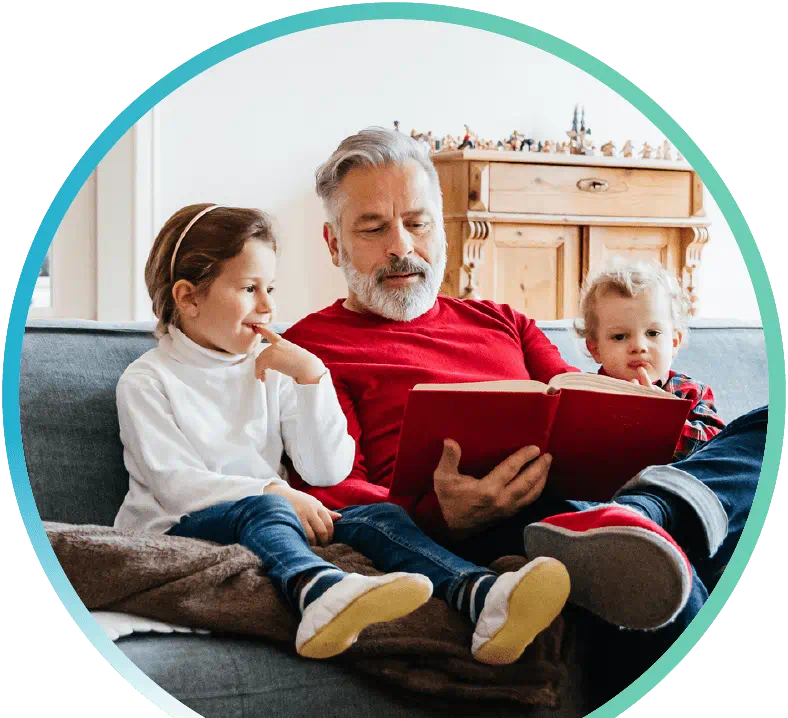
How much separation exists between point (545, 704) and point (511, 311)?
2.21ft

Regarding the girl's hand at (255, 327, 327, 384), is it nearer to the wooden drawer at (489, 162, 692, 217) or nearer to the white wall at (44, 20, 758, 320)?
the white wall at (44, 20, 758, 320)

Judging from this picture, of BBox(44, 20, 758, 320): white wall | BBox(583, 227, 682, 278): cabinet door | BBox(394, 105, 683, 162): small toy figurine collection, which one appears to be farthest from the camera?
BBox(394, 105, 683, 162): small toy figurine collection

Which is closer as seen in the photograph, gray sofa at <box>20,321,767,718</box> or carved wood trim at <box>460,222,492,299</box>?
gray sofa at <box>20,321,767,718</box>

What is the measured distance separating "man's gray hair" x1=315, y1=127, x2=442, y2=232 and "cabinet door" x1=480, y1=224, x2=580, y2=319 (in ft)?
2.58

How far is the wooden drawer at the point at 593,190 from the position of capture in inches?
98.0

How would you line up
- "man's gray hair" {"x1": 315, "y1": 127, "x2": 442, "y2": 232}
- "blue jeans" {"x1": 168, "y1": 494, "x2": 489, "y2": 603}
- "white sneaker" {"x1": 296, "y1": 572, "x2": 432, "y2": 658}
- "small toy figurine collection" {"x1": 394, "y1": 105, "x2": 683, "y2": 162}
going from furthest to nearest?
"small toy figurine collection" {"x1": 394, "y1": 105, "x2": 683, "y2": 162}, "man's gray hair" {"x1": 315, "y1": 127, "x2": 442, "y2": 232}, "blue jeans" {"x1": 168, "y1": 494, "x2": 489, "y2": 603}, "white sneaker" {"x1": 296, "y1": 572, "x2": 432, "y2": 658}

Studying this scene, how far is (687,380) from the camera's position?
1518 mm

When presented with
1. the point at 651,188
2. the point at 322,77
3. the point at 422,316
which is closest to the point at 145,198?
the point at 322,77

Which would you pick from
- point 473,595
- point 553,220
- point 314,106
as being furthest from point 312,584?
point 553,220

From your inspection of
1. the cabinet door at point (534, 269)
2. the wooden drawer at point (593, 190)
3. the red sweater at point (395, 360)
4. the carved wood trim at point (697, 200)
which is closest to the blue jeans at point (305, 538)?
the red sweater at point (395, 360)

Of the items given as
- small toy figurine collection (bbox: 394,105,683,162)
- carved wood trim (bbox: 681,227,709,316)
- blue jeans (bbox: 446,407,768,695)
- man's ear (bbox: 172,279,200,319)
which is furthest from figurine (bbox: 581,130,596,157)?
man's ear (bbox: 172,279,200,319)

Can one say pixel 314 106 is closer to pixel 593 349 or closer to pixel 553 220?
pixel 593 349

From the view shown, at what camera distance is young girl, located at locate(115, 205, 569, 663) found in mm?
1109

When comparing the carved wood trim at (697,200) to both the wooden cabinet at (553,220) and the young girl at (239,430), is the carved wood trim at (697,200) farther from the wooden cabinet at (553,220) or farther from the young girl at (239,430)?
the young girl at (239,430)
